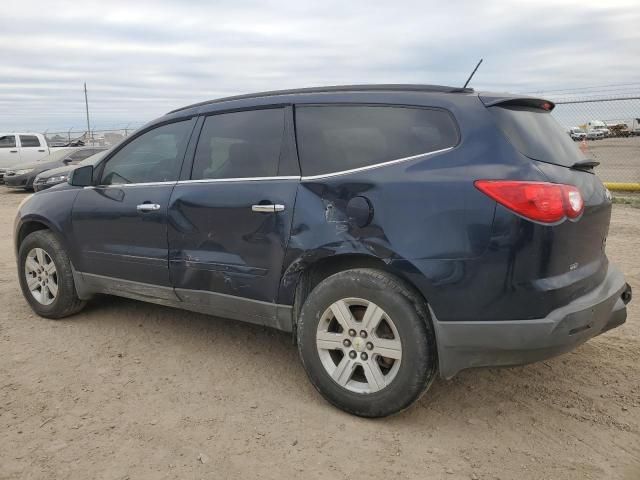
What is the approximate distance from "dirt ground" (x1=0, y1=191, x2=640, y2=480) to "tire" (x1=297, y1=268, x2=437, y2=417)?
0.17 m

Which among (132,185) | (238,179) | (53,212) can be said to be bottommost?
(53,212)

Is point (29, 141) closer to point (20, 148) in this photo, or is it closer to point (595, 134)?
point (20, 148)

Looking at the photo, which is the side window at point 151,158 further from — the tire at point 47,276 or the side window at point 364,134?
the side window at point 364,134

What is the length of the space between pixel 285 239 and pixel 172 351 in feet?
4.68

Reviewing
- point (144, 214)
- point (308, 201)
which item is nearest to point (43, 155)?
point (144, 214)

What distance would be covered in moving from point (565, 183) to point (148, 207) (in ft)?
8.73

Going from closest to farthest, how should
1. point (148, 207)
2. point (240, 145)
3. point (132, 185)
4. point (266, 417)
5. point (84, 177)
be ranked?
point (266, 417) → point (240, 145) → point (148, 207) → point (132, 185) → point (84, 177)

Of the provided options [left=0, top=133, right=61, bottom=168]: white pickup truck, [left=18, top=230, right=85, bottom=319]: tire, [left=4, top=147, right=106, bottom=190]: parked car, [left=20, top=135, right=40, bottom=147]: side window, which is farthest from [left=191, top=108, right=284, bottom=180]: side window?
[left=20, top=135, right=40, bottom=147]: side window

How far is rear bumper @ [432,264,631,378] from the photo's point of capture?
2.73 meters

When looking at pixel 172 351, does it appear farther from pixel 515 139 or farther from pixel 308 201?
pixel 515 139

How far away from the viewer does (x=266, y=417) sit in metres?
3.16

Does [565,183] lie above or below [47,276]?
above

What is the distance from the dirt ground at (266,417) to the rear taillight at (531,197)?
3.76ft

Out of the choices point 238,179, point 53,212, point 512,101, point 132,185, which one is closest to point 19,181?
point 53,212
